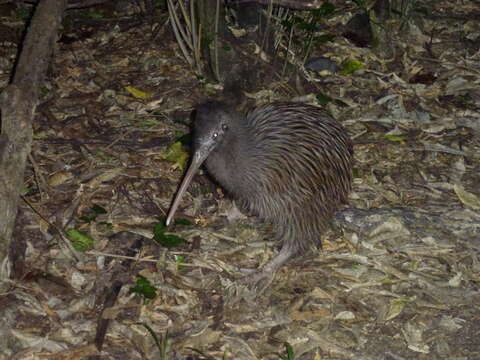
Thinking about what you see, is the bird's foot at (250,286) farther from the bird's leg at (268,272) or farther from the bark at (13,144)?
the bark at (13,144)

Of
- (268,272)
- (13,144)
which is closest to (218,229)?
(268,272)

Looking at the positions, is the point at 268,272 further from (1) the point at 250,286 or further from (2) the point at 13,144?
(2) the point at 13,144

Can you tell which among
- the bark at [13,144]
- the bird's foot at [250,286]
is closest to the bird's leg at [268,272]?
the bird's foot at [250,286]

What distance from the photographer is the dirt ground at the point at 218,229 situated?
13.1ft

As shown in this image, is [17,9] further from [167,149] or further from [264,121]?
[264,121]

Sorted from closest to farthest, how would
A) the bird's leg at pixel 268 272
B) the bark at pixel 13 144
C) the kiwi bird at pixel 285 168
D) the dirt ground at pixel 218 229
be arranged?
the bark at pixel 13 144 → the dirt ground at pixel 218 229 → the kiwi bird at pixel 285 168 → the bird's leg at pixel 268 272

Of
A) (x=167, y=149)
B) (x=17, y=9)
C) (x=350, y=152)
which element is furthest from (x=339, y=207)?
(x=17, y=9)

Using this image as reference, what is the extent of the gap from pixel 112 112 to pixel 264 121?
1.68 metres

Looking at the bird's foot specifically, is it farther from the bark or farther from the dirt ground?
the bark

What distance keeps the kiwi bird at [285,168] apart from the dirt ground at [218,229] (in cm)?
22

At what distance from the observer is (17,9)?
704 centimetres

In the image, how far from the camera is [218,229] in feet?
15.8

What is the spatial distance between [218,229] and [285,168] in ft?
2.30

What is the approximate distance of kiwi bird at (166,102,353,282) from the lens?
4.23 meters
